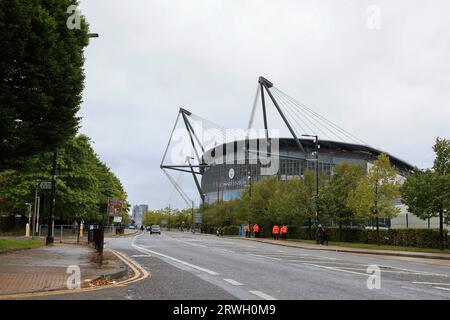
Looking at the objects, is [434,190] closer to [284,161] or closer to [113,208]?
[113,208]

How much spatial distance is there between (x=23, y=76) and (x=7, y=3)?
2623mm

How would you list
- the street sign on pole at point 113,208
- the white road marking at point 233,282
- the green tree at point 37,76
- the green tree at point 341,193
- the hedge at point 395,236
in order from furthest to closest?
the green tree at point 341,193
the hedge at point 395,236
the street sign on pole at point 113,208
the green tree at point 37,76
the white road marking at point 233,282

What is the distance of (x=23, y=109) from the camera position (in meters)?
17.5

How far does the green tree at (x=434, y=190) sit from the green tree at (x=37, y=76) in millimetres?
23903

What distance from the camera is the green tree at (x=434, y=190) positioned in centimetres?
3403

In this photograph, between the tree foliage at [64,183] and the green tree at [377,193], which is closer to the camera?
the green tree at [377,193]

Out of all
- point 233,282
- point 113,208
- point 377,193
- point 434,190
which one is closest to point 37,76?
point 113,208

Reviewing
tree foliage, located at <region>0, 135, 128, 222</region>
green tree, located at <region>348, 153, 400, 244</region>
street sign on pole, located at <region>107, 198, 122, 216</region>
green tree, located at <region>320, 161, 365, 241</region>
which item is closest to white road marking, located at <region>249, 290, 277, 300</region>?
street sign on pole, located at <region>107, 198, 122, 216</region>

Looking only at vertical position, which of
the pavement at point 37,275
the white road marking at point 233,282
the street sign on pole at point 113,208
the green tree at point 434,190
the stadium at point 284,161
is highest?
the stadium at point 284,161

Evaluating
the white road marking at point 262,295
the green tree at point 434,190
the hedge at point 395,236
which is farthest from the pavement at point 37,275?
the hedge at point 395,236

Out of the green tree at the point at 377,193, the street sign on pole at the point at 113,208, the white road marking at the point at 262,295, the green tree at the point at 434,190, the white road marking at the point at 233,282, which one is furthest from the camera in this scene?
the green tree at the point at 377,193

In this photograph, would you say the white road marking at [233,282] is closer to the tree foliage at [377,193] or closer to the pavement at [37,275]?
the pavement at [37,275]
